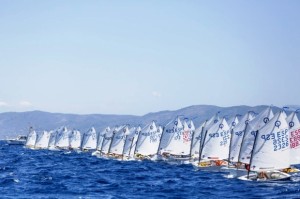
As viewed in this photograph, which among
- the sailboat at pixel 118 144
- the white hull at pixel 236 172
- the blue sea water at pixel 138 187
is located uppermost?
the sailboat at pixel 118 144

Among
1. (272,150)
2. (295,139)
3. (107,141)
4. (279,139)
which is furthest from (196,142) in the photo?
(279,139)

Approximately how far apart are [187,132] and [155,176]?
4059cm

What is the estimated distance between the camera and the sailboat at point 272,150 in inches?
2761

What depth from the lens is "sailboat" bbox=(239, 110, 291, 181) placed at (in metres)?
70.1

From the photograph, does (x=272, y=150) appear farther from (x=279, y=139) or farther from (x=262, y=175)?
(x=262, y=175)

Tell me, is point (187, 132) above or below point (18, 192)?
above

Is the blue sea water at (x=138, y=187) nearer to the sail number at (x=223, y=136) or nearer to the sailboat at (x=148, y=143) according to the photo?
the sail number at (x=223, y=136)

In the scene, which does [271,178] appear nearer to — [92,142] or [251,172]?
[251,172]

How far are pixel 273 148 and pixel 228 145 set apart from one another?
2660cm

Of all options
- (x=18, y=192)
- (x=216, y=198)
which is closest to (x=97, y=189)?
(x=18, y=192)

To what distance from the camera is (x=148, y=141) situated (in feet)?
408

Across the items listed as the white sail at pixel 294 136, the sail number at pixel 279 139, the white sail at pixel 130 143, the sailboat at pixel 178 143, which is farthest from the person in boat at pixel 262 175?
the white sail at pixel 130 143

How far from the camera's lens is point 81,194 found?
54906 mm

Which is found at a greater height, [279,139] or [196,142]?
[279,139]
